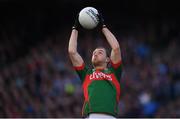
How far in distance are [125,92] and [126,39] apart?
2540mm

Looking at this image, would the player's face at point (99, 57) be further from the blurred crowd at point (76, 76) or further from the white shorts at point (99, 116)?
the blurred crowd at point (76, 76)

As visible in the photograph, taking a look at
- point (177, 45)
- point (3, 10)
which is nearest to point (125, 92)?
point (177, 45)

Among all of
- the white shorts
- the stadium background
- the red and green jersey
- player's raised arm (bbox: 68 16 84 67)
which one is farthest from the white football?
the stadium background

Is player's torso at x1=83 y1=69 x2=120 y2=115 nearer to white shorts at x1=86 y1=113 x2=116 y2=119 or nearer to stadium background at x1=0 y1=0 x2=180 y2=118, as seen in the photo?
white shorts at x1=86 y1=113 x2=116 y2=119

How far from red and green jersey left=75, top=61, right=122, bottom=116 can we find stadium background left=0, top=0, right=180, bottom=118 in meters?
7.39

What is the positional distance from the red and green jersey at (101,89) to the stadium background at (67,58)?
739 cm

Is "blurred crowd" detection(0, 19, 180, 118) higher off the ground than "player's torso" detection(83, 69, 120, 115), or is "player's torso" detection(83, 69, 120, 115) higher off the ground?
"player's torso" detection(83, 69, 120, 115)

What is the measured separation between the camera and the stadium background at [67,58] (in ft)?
56.7

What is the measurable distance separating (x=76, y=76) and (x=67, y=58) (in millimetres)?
1057

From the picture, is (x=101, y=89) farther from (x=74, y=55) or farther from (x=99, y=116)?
(x=74, y=55)

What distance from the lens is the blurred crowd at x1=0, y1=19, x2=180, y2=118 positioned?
1719 centimetres

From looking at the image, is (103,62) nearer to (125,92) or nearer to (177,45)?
(125,92)

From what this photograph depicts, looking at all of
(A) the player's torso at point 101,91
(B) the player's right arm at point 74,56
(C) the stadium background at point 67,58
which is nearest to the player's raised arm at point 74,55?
(B) the player's right arm at point 74,56

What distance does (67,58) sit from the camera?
19.0 m
